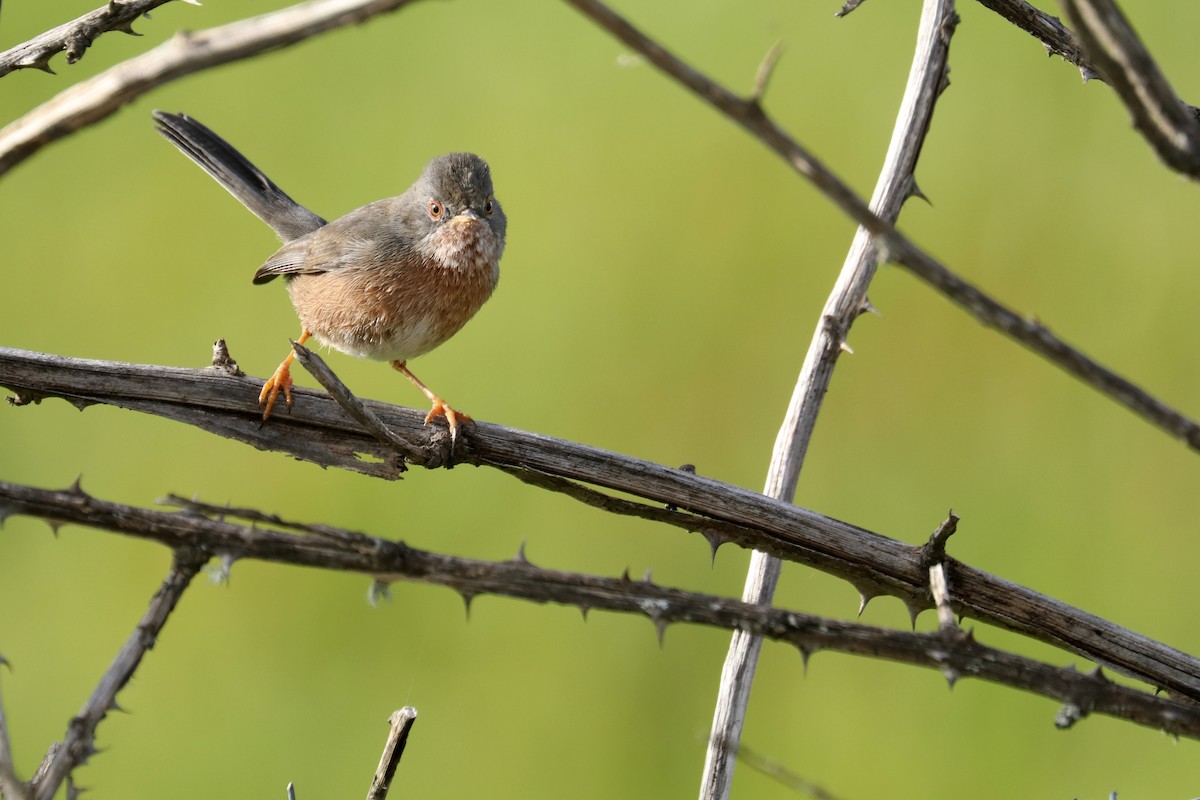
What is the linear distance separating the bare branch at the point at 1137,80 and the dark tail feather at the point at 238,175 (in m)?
3.46

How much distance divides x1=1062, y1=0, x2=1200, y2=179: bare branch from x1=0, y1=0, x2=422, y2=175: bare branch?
0.73 m

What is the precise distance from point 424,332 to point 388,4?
2634mm

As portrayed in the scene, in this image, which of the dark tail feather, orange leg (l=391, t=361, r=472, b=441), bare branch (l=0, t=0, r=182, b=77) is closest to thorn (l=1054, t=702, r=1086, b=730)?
orange leg (l=391, t=361, r=472, b=441)

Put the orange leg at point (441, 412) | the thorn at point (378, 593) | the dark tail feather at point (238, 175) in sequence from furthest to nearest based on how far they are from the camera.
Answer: the dark tail feather at point (238, 175)
the orange leg at point (441, 412)
the thorn at point (378, 593)

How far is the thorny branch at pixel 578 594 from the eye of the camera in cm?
139

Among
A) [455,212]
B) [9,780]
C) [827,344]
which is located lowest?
[9,780]

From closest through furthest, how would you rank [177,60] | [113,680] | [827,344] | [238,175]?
[177,60], [113,680], [827,344], [238,175]

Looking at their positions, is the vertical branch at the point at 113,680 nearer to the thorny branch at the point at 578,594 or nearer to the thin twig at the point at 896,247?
the thorny branch at the point at 578,594

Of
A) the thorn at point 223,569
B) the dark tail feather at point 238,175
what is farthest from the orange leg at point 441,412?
the thorn at point 223,569

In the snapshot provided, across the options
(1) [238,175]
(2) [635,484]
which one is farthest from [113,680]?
(1) [238,175]

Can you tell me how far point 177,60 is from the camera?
1.13m

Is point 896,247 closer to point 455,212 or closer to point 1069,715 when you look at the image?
point 1069,715

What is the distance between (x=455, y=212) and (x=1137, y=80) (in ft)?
9.22

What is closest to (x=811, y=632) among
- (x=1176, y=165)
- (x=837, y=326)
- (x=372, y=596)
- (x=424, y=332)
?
(x=372, y=596)
